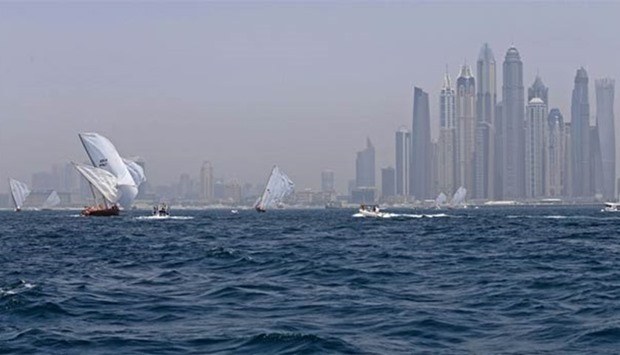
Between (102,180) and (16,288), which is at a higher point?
(102,180)

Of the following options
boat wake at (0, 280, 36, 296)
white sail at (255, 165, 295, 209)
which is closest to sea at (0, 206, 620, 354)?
boat wake at (0, 280, 36, 296)

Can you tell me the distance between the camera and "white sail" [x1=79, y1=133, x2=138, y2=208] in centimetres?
14925

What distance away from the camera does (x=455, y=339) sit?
21578 millimetres

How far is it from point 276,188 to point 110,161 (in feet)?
149

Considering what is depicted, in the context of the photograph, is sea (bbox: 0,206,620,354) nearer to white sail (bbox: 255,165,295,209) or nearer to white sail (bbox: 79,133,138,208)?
white sail (bbox: 79,133,138,208)

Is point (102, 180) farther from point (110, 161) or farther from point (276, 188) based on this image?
→ point (276, 188)

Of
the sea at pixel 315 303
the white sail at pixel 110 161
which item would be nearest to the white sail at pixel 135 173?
the white sail at pixel 110 161

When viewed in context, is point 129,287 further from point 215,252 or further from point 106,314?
point 215,252

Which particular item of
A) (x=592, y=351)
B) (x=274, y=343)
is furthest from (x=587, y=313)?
(x=274, y=343)

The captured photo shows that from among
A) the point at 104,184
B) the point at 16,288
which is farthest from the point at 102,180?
the point at 16,288

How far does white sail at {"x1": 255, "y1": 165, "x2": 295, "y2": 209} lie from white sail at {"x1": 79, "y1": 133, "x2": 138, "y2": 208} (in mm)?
39429

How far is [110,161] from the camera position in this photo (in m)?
150

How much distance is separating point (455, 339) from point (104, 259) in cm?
2851

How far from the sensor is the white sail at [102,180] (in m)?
146
